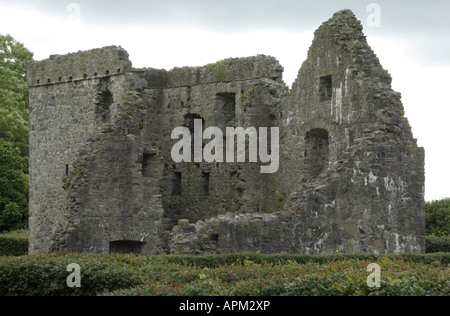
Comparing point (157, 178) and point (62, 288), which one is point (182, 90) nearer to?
point (157, 178)

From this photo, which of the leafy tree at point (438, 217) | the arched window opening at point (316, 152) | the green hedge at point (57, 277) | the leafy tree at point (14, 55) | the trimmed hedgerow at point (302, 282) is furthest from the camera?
the leafy tree at point (14, 55)

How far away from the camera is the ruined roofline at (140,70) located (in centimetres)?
3238

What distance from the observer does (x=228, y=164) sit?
106 ft

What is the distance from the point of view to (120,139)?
28.8 metres

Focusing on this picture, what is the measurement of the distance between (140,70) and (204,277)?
1573 centimetres

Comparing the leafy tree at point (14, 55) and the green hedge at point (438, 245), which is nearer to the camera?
the green hedge at point (438, 245)

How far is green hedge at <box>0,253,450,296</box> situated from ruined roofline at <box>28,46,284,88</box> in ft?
36.4

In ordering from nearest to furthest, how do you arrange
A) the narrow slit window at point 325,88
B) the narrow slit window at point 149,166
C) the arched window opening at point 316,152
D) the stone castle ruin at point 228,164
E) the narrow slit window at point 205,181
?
1. the stone castle ruin at point 228,164
2. the narrow slit window at point 325,88
3. the arched window opening at point 316,152
4. the narrow slit window at point 149,166
5. the narrow slit window at point 205,181

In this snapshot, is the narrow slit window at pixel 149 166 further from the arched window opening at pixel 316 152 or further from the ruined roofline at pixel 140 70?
the arched window opening at pixel 316 152

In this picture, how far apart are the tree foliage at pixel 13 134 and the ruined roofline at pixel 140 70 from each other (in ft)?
29.6

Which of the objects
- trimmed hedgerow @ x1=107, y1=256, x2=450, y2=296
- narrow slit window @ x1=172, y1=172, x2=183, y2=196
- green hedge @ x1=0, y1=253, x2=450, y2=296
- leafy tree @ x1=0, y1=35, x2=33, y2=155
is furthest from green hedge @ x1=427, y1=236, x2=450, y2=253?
leafy tree @ x1=0, y1=35, x2=33, y2=155

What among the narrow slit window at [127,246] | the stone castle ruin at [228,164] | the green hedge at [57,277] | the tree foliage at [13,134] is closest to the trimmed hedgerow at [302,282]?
the green hedge at [57,277]
